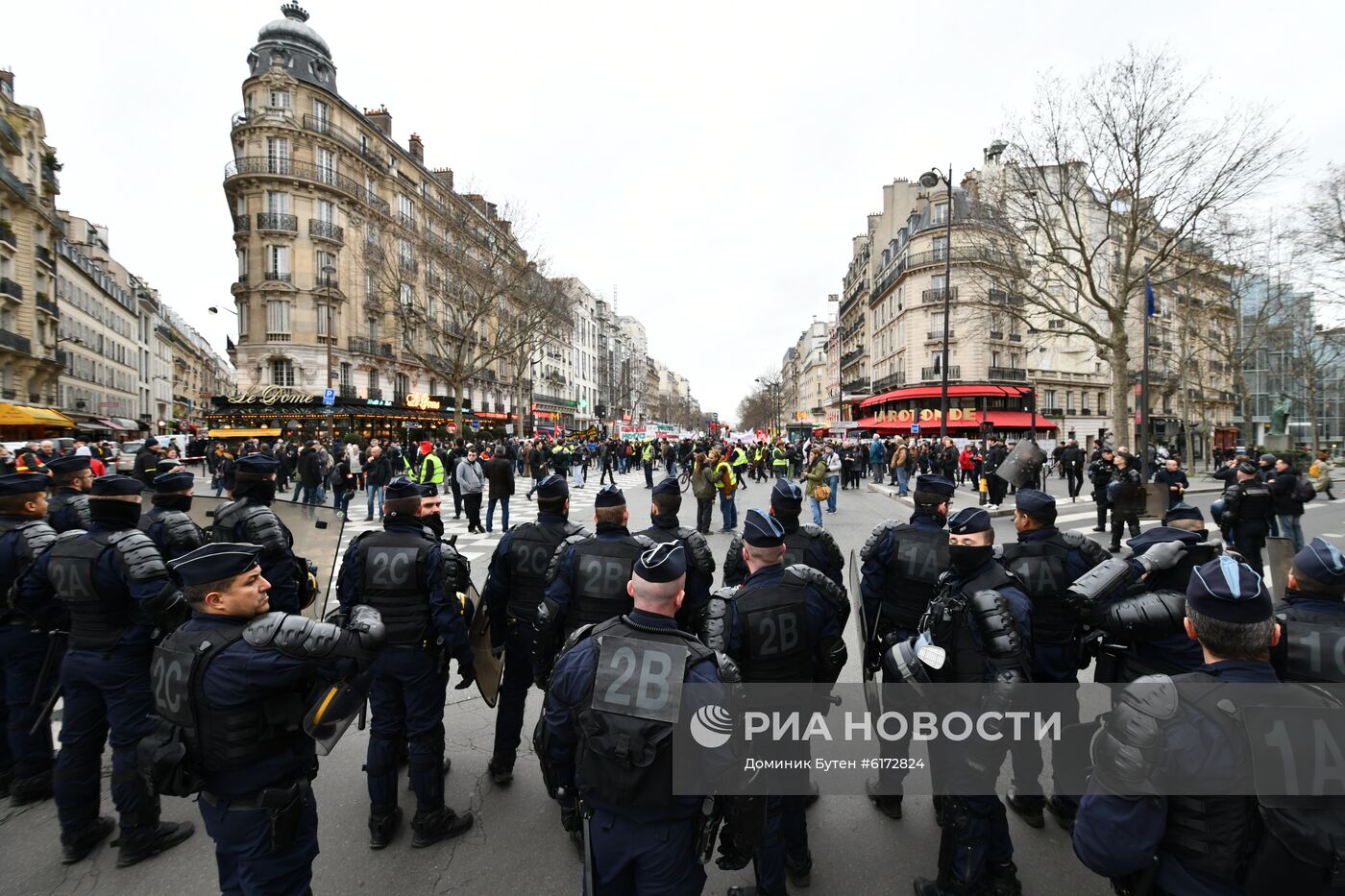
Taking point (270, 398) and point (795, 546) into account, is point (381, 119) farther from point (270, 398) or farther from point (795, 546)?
point (795, 546)

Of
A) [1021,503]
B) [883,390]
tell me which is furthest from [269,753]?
[883,390]

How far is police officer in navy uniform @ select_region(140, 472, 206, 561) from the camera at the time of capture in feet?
12.4

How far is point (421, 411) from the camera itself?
38.8 metres

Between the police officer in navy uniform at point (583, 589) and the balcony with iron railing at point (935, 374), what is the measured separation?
4116cm

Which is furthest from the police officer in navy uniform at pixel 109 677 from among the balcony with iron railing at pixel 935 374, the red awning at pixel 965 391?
the balcony with iron railing at pixel 935 374

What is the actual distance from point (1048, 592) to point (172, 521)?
531 centimetres

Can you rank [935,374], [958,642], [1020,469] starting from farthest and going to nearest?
[935,374], [1020,469], [958,642]

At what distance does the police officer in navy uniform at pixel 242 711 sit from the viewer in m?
2.12

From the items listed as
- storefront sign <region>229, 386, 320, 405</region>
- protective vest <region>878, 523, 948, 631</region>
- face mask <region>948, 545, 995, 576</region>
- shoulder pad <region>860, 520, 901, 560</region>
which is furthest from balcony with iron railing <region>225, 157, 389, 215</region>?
face mask <region>948, 545, 995, 576</region>

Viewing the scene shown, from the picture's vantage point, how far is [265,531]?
3691 millimetres

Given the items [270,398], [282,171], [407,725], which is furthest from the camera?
[282,171]

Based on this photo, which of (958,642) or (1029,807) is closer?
(958,642)

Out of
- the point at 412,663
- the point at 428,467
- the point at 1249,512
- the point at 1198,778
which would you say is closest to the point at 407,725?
the point at 412,663

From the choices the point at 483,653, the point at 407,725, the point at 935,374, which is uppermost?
the point at 935,374
